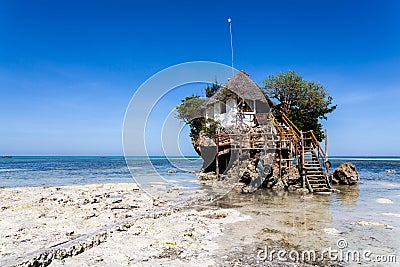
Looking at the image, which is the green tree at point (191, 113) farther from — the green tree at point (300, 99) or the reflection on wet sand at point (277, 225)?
the reflection on wet sand at point (277, 225)

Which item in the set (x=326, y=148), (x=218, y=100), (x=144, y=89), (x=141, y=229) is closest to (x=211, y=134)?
(x=218, y=100)

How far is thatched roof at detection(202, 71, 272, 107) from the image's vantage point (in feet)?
86.2

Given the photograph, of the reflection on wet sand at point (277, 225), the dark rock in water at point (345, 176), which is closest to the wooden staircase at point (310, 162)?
the reflection on wet sand at point (277, 225)

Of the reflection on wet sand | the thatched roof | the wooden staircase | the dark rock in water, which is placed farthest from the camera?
the thatched roof

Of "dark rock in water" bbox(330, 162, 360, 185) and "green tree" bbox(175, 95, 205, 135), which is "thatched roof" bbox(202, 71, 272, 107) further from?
"dark rock in water" bbox(330, 162, 360, 185)

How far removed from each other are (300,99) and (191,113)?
1299 cm

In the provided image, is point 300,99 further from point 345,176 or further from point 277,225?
point 277,225

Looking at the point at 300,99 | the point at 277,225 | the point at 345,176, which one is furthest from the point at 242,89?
the point at 277,225

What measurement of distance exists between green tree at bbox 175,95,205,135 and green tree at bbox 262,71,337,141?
8.53 meters

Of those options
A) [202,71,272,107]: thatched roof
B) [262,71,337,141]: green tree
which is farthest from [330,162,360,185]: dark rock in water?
[202,71,272,107]: thatched roof

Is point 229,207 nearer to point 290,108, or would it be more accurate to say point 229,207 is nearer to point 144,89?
point 144,89

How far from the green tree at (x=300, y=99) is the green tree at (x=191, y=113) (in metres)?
8.53

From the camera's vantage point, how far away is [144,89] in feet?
43.0

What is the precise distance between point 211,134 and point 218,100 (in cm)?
389
